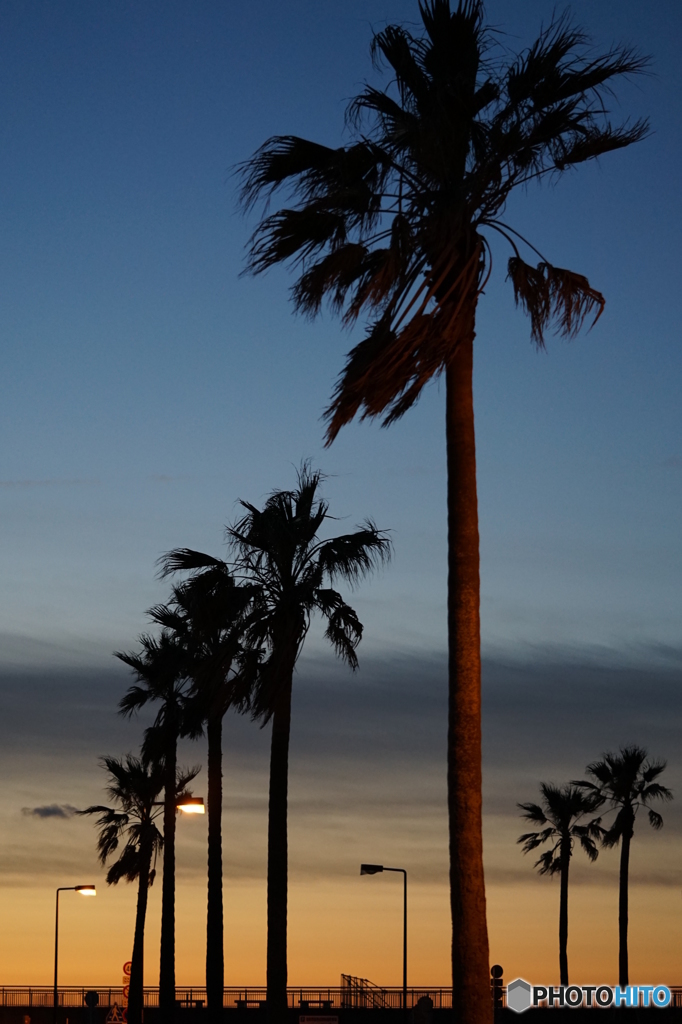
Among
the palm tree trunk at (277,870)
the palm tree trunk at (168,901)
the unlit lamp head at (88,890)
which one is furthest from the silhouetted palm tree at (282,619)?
the unlit lamp head at (88,890)

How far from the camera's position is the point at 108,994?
70625 millimetres

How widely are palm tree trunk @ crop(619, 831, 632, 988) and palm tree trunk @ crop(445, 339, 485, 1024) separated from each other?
152 ft

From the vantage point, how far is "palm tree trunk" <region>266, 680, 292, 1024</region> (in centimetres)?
2656

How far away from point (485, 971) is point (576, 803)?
55005 mm

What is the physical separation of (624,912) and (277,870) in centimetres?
3623

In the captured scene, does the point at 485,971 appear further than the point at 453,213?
No

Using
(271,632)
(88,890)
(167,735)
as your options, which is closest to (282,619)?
(271,632)

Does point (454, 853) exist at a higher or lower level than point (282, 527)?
lower

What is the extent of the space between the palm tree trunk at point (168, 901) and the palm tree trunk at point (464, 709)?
95.1 feet

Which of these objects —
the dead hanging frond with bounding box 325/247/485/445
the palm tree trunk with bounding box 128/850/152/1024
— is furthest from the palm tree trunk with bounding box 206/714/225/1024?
the dead hanging frond with bounding box 325/247/485/445

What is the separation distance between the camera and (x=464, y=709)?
47.8 ft

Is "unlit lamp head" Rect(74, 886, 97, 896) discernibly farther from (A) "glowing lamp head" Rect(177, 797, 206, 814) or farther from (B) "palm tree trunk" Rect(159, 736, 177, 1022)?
(A) "glowing lamp head" Rect(177, 797, 206, 814)

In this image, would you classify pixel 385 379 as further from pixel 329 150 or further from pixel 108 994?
pixel 108 994

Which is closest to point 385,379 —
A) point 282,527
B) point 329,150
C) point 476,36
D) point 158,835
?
point 329,150
